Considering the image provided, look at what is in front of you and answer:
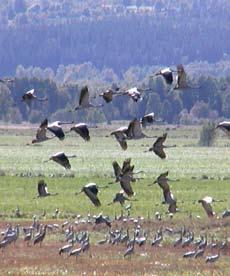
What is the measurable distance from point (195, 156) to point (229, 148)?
22.2 meters

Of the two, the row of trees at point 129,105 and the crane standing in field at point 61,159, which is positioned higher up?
the crane standing in field at point 61,159

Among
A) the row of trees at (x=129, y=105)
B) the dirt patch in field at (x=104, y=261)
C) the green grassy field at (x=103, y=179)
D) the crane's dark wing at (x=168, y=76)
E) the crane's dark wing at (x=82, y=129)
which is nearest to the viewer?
the crane's dark wing at (x=82, y=129)

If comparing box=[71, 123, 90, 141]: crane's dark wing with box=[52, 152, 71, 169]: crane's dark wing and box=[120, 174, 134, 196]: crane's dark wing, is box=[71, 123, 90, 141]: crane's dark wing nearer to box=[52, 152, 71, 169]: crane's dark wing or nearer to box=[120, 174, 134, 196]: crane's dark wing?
box=[52, 152, 71, 169]: crane's dark wing

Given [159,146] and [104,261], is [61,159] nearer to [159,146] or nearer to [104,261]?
[159,146]

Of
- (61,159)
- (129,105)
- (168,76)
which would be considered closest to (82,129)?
(61,159)

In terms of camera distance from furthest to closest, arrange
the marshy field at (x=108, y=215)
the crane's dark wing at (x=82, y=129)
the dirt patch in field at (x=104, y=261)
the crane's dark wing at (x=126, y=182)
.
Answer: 1. the marshy field at (x=108, y=215)
2. the dirt patch in field at (x=104, y=261)
3. the crane's dark wing at (x=126, y=182)
4. the crane's dark wing at (x=82, y=129)

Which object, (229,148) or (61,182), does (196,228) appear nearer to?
(61,182)

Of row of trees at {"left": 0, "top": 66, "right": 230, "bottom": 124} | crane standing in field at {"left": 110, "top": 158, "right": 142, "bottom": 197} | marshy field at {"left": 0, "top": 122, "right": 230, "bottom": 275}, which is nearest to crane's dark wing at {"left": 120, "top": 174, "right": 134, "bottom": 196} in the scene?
crane standing in field at {"left": 110, "top": 158, "right": 142, "bottom": 197}

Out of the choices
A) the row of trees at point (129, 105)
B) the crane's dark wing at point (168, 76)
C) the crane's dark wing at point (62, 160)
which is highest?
the crane's dark wing at point (168, 76)

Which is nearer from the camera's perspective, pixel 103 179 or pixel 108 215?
pixel 108 215

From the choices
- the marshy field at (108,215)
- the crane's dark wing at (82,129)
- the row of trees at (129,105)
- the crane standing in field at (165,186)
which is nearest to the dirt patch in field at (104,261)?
the marshy field at (108,215)

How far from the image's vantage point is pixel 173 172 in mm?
68812

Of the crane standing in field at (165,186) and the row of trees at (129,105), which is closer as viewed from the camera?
the crane standing in field at (165,186)

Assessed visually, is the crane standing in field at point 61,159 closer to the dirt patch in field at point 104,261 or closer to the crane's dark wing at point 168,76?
the crane's dark wing at point 168,76
